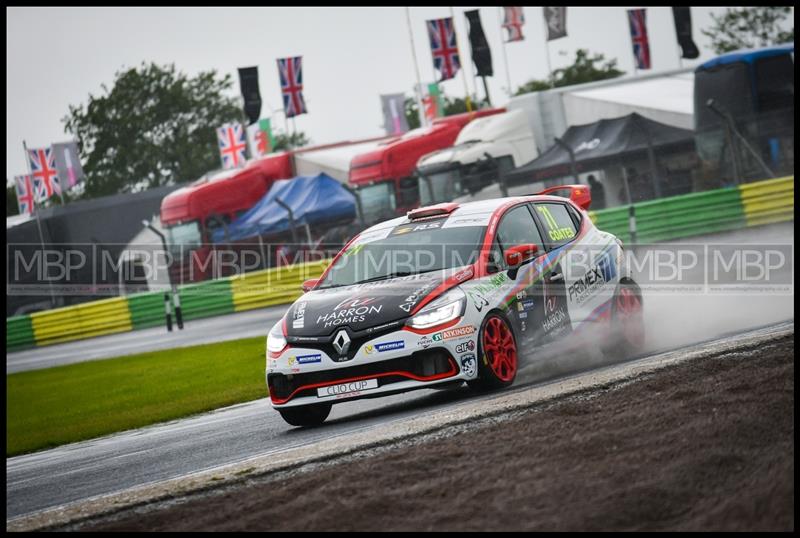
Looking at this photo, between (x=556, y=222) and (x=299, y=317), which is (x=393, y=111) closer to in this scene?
(x=556, y=222)

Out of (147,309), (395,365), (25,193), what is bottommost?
Result: (147,309)

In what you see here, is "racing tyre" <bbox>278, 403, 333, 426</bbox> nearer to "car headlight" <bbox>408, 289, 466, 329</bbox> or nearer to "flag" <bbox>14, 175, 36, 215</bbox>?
"car headlight" <bbox>408, 289, 466, 329</bbox>

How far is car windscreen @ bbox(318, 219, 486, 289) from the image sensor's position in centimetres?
955

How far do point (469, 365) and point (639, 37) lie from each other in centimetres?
4293

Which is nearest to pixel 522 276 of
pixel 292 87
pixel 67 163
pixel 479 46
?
pixel 479 46

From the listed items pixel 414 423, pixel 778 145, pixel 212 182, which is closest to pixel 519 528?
pixel 414 423

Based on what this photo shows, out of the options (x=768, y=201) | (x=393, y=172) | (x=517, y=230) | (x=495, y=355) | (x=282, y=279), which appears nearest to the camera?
(x=495, y=355)

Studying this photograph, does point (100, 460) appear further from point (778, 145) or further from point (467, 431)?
point (778, 145)

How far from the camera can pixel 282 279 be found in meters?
29.8

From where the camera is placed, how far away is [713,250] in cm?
2384

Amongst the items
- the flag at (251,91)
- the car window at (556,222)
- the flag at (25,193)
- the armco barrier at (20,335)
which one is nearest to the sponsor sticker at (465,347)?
the car window at (556,222)

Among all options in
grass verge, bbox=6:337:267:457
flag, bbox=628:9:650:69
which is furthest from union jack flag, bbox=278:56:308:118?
grass verge, bbox=6:337:267:457

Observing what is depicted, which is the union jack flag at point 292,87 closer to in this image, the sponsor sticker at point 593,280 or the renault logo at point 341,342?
the sponsor sticker at point 593,280

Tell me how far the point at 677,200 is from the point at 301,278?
8.92 meters
